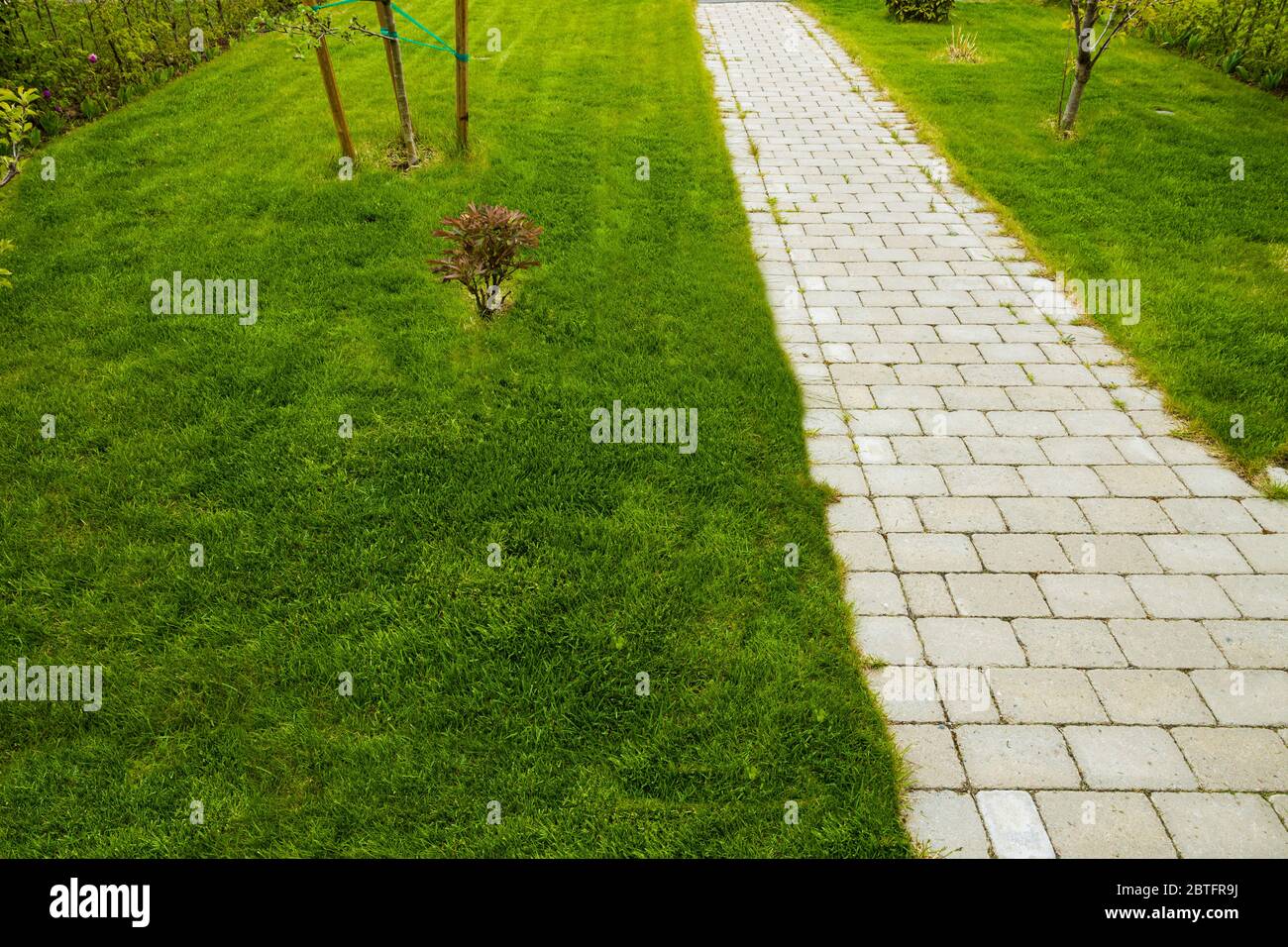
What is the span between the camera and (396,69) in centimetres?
830

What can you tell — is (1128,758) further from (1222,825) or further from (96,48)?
(96,48)

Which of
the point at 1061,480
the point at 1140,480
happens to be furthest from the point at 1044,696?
the point at 1140,480

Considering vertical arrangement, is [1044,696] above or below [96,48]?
below

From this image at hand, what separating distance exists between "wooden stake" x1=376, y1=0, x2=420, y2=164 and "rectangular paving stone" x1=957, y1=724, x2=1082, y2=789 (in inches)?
327

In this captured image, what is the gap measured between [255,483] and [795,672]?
368cm

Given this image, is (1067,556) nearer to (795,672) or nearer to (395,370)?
(795,672)

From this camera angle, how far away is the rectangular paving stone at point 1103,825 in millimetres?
3232

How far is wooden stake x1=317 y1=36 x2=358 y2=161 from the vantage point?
25.6 feet

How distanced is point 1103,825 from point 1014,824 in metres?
0.38

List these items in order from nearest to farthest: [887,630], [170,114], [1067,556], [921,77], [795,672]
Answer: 1. [795,672]
2. [887,630]
3. [1067,556]
4. [170,114]
5. [921,77]

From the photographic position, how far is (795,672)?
391 cm

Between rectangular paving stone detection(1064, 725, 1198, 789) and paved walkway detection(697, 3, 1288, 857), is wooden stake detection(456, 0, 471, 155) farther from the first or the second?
rectangular paving stone detection(1064, 725, 1198, 789)
